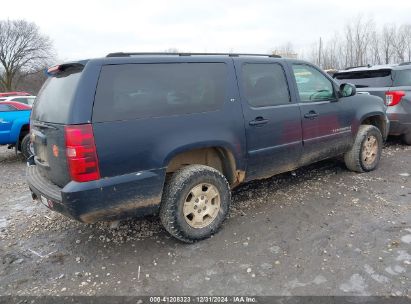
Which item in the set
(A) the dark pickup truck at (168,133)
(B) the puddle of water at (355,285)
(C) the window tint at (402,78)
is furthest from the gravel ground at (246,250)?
(C) the window tint at (402,78)

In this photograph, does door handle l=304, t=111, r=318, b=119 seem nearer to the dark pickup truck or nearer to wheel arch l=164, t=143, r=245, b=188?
the dark pickup truck

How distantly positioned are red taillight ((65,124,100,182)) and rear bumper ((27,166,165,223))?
9 centimetres

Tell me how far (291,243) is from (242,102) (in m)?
1.53

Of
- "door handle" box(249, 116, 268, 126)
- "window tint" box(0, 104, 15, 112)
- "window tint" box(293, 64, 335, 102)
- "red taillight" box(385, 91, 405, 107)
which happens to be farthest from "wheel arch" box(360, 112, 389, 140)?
"window tint" box(0, 104, 15, 112)

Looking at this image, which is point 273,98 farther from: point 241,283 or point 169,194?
point 241,283

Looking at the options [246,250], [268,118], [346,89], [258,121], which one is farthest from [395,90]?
[246,250]

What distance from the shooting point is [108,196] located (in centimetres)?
307

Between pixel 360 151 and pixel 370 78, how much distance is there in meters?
2.77

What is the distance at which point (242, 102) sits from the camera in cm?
389

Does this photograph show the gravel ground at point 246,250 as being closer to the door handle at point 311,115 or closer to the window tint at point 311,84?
the door handle at point 311,115

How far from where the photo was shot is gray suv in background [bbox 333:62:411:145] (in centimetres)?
695

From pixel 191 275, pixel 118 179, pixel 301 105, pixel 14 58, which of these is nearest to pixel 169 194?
pixel 118 179

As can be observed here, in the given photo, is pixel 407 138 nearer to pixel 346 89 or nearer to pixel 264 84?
pixel 346 89

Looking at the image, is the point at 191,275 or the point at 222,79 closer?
the point at 191,275
